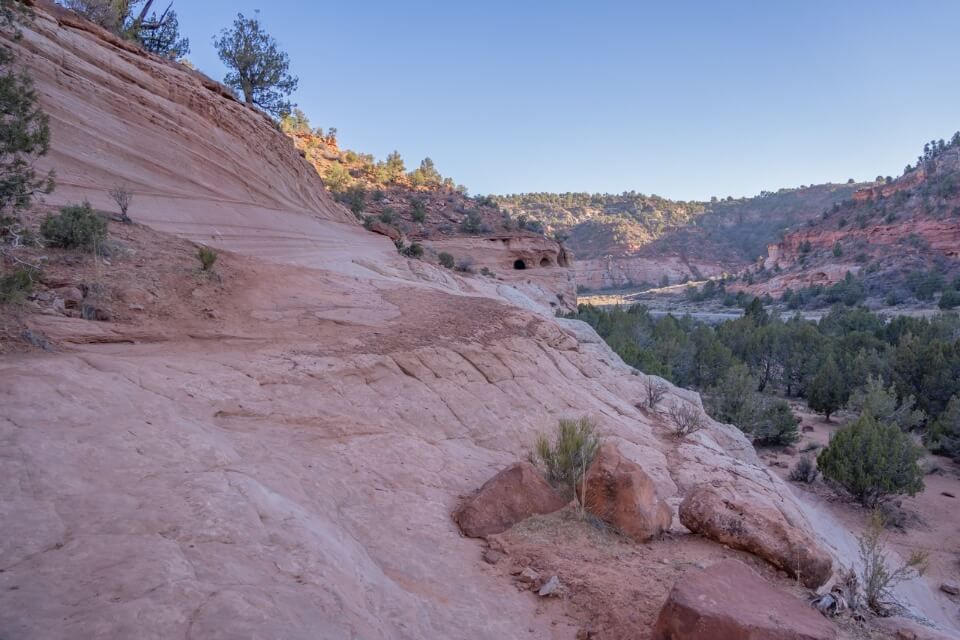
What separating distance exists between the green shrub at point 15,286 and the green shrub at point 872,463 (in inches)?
618

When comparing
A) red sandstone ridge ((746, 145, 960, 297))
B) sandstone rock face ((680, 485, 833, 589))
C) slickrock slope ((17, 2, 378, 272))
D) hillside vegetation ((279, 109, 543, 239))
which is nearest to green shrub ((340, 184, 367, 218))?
hillside vegetation ((279, 109, 543, 239))

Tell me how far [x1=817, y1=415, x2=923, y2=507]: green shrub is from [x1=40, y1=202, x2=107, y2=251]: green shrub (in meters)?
15.7

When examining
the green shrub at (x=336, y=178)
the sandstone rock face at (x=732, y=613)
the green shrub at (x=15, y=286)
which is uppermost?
the green shrub at (x=336, y=178)

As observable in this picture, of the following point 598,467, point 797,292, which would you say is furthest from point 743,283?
point 598,467

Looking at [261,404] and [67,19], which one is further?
[67,19]

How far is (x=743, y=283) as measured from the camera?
6812 cm

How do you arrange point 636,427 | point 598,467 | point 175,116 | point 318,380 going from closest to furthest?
point 598,467
point 318,380
point 636,427
point 175,116

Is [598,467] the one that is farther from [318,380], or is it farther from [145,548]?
[145,548]

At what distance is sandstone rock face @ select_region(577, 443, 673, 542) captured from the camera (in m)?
5.03

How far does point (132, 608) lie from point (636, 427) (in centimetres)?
828

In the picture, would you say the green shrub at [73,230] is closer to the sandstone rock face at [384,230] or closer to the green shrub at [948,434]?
the sandstone rock face at [384,230]

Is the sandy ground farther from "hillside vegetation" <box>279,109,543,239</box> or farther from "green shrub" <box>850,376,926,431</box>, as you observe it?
"hillside vegetation" <box>279,109,543,239</box>

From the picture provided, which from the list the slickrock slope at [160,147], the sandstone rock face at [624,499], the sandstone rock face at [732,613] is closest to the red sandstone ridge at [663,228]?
the slickrock slope at [160,147]

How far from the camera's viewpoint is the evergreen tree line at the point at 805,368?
58.0ft
